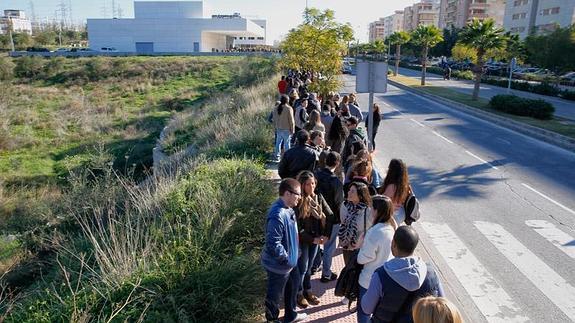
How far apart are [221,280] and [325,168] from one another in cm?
179

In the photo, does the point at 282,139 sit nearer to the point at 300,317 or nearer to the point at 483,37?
the point at 300,317

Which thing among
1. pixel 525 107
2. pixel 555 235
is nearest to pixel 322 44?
pixel 525 107

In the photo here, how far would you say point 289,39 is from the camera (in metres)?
19.6

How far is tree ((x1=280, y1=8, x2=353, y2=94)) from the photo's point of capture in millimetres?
18094

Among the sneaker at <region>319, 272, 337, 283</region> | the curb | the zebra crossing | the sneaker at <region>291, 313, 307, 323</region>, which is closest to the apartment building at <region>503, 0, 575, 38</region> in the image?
the curb

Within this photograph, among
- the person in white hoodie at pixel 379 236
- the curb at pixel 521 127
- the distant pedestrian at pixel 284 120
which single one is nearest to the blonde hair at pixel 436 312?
the person in white hoodie at pixel 379 236

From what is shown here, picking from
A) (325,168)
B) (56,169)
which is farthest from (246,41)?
(325,168)

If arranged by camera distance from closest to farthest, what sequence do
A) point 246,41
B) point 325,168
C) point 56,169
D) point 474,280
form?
point 325,168
point 474,280
point 56,169
point 246,41

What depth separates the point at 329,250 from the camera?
5445mm

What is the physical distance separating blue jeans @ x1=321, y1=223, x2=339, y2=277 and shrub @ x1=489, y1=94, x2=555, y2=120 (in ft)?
58.5

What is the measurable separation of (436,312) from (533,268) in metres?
4.80

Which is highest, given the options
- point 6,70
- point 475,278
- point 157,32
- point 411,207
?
point 157,32

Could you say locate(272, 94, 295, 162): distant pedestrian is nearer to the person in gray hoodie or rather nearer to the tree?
the person in gray hoodie

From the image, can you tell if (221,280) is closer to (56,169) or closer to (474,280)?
(474,280)
